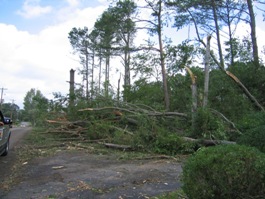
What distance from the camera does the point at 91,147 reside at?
1155 cm

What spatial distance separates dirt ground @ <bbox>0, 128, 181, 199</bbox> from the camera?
549 cm

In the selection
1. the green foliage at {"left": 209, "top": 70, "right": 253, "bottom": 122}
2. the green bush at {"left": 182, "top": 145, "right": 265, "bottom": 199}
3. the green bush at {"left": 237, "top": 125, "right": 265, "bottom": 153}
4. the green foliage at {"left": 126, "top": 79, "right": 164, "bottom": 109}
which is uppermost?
the green foliage at {"left": 126, "top": 79, "right": 164, "bottom": 109}

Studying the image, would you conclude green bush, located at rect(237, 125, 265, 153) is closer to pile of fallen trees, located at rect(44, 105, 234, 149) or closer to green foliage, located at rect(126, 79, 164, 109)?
pile of fallen trees, located at rect(44, 105, 234, 149)

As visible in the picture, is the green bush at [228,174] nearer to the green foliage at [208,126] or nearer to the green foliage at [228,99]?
the green foliage at [208,126]

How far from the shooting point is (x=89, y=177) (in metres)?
6.81

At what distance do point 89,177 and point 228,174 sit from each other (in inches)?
153

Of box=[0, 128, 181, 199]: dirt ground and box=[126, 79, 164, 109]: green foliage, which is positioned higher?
box=[126, 79, 164, 109]: green foliage

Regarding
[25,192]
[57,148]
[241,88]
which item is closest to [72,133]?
[57,148]

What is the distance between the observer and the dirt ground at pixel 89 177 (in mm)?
5492

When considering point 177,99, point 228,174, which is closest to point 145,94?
point 177,99

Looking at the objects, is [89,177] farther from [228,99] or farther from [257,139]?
[228,99]

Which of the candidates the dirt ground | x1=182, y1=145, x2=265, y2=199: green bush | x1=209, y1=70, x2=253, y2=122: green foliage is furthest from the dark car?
x1=209, y1=70, x2=253, y2=122: green foliage

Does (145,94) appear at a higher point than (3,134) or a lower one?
higher

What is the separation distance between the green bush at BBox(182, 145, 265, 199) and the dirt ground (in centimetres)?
166
